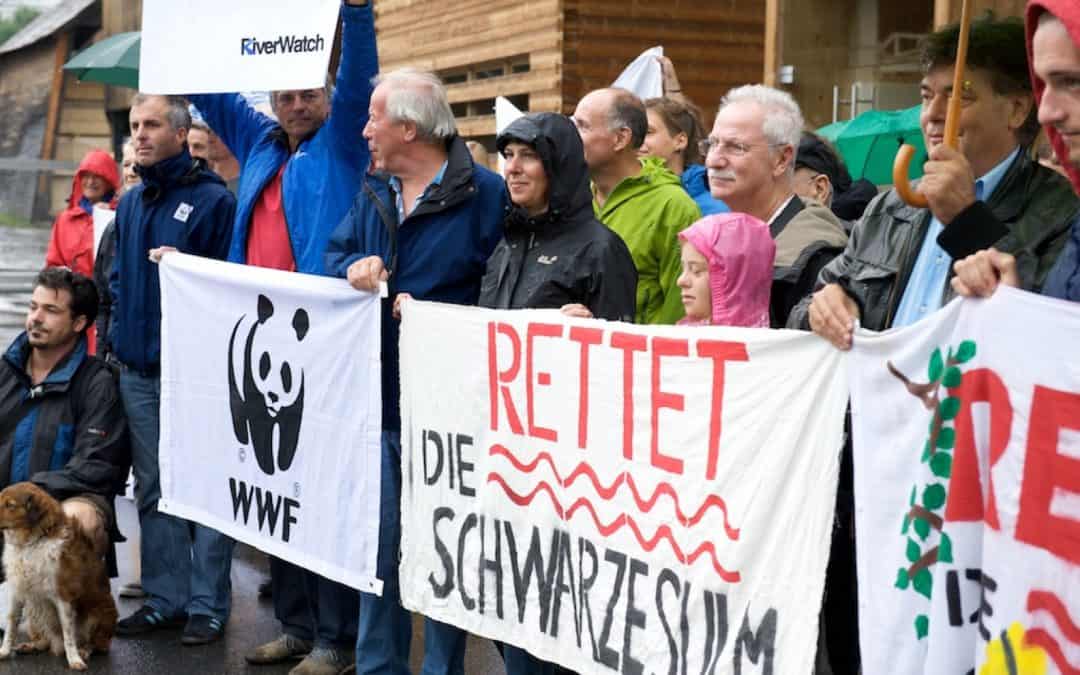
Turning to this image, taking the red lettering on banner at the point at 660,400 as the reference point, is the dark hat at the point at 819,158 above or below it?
above

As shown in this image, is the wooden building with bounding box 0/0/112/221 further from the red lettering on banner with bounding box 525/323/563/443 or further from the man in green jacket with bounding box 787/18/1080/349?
the man in green jacket with bounding box 787/18/1080/349

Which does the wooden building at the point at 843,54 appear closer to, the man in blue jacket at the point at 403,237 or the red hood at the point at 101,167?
the red hood at the point at 101,167

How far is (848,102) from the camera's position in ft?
41.2

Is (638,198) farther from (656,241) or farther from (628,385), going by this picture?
(628,385)

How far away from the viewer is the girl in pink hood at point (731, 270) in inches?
190

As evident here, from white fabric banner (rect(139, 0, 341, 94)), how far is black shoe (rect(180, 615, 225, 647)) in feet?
7.84

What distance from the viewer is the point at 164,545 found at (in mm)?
7652

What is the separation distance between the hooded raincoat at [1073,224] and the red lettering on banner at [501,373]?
199 centimetres

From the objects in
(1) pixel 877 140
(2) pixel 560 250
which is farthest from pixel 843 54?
(2) pixel 560 250

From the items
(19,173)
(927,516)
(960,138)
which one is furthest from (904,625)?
(19,173)

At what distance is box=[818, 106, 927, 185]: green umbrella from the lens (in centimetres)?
1049

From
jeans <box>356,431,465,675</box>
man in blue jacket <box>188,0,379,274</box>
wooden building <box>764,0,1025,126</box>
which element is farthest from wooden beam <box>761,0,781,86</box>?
jeans <box>356,431,465,675</box>

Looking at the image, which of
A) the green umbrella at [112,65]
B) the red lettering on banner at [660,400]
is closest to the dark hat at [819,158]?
the red lettering on banner at [660,400]

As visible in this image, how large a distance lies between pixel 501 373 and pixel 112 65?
967cm
